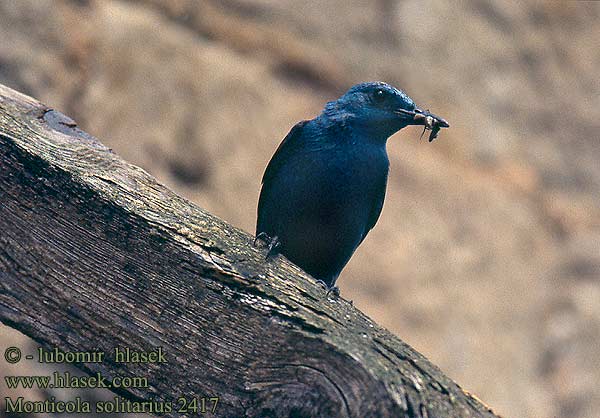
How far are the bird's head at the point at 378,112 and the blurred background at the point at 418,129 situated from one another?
2406 mm

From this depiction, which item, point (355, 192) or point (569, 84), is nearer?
point (355, 192)

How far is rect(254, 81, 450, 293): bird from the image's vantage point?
3941 mm

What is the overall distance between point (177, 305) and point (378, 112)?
181cm

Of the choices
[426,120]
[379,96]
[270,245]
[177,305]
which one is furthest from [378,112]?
[177,305]

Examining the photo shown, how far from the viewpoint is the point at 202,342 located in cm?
261

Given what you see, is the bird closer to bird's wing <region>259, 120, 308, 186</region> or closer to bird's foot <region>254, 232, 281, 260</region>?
bird's wing <region>259, 120, 308, 186</region>

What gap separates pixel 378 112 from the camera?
413 cm

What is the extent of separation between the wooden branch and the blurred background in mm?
3349

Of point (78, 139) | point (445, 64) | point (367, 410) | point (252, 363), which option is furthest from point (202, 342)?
point (445, 64)

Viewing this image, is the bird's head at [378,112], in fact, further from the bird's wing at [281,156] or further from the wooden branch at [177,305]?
the wooden branch at [177,305]

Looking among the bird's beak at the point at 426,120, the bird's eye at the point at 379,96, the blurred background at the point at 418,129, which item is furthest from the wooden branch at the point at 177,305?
the blurred background at the point at 418,129

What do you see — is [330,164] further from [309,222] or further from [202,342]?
[202,342]

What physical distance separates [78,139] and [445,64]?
472 cm

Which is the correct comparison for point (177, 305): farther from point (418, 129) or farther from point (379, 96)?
point (418, 129)
